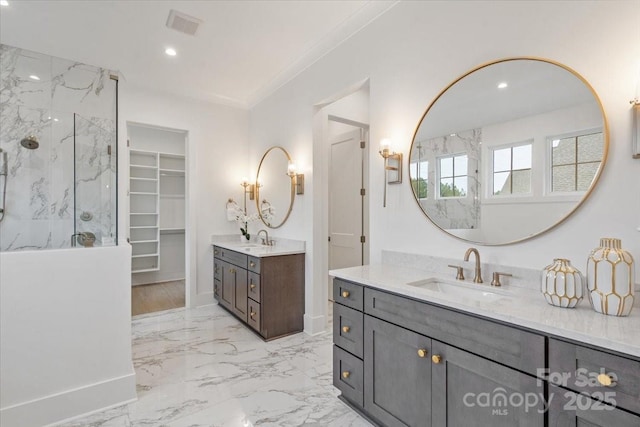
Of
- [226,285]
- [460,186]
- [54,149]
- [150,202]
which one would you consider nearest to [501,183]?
[460,186]

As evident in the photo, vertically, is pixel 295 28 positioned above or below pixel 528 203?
above

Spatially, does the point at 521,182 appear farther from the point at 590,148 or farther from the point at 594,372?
the point at 594,372

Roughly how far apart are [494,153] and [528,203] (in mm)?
353

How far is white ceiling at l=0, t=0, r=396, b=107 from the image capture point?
100 inches

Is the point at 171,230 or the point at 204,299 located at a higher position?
the point at 171,230

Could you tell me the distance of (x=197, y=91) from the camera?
4285 mm

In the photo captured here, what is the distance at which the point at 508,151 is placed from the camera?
1.75m

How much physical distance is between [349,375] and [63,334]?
73.9 inches

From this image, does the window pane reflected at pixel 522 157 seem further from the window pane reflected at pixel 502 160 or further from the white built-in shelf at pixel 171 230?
the white built-in shelf at pixel 171 230

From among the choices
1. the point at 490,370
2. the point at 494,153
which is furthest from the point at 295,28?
the point at 490,370

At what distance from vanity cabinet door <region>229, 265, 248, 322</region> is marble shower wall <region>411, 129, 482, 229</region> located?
89.1 inches

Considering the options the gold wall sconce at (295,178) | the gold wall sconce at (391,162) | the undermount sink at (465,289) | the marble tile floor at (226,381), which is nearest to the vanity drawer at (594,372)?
the undermount sink at (465,289)

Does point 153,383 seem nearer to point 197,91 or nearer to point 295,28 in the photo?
point 295,28

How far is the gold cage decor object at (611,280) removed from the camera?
1174mm
